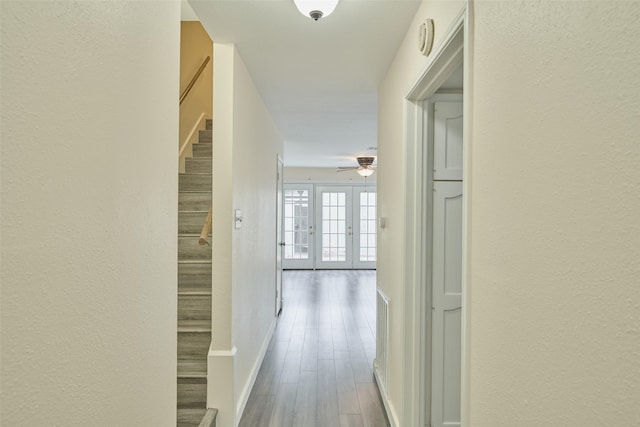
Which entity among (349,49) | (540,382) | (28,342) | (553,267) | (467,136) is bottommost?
(540,382)

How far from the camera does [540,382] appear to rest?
2.86ft

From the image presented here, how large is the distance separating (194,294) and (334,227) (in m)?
7.06

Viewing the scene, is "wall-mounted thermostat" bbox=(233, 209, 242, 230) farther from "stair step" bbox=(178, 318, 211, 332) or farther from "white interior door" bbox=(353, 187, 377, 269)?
"white interior door" bbox=(353, 187, 377, 269)

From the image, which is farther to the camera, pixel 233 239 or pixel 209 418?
pixel 233 239

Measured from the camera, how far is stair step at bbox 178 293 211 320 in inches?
111

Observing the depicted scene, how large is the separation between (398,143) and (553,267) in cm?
177

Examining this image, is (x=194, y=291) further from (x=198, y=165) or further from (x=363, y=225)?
(x=363, y=225)

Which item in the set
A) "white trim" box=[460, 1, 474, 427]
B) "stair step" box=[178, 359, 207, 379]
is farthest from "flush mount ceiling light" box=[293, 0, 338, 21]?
"stair step" box=[178, 359, 207, 379]

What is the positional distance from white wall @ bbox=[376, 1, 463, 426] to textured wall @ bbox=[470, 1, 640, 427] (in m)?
0.98

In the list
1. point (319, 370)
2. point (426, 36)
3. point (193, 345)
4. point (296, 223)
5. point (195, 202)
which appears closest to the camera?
point (426, 36)

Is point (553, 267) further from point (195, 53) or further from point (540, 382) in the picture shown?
point (195, 53)

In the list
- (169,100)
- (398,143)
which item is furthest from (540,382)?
(398,143)

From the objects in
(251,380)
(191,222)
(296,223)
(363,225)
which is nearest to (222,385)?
(251,380)

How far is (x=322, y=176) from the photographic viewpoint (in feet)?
31.8
